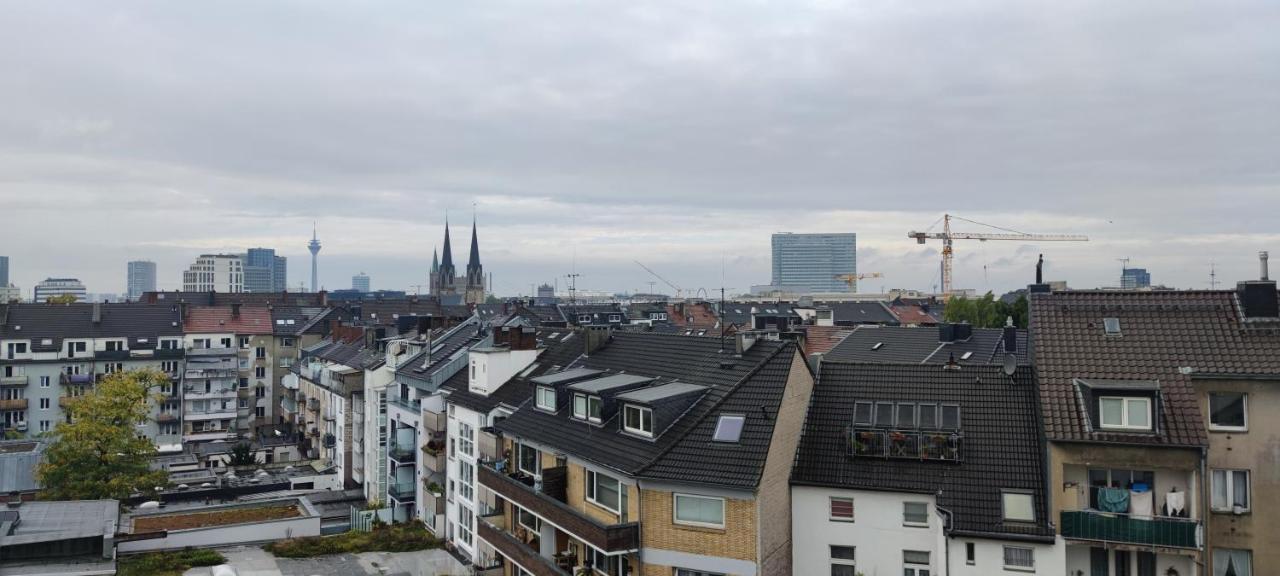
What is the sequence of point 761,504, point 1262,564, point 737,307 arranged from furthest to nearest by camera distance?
point 737,307 → point 761,504 → point 1262,564

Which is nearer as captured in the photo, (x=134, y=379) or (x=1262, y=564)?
(x=1262, y=564)

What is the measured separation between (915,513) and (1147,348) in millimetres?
7577

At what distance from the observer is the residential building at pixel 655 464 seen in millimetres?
23781

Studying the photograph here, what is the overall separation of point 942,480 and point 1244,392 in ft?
24.9

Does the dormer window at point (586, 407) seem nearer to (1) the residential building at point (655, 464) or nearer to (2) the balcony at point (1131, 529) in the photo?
(1) the residential building at point (655, 464)

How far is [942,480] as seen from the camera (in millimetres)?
23781

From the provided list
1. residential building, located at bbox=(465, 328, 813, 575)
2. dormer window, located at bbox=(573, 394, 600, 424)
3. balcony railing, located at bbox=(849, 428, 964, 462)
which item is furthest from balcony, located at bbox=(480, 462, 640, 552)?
balcony railing, located at bbox=(849, 428, 964, 462)

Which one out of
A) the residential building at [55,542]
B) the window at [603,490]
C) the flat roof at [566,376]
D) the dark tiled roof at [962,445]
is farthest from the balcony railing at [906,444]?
the residential building at [55,542]

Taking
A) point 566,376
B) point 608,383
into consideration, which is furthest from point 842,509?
point 566,376

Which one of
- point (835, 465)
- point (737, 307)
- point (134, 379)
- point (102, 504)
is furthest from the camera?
point (737, 307)

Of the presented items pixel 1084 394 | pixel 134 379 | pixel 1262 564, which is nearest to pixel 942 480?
pixel 1084 394

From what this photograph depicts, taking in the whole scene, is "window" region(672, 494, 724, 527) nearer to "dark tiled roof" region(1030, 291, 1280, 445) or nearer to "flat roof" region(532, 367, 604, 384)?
"dark tiled roof" region(1030, 291, 1280, 445)

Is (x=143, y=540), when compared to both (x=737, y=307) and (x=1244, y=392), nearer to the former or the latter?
(x=1244, y=392)

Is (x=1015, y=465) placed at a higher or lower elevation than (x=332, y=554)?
higher
